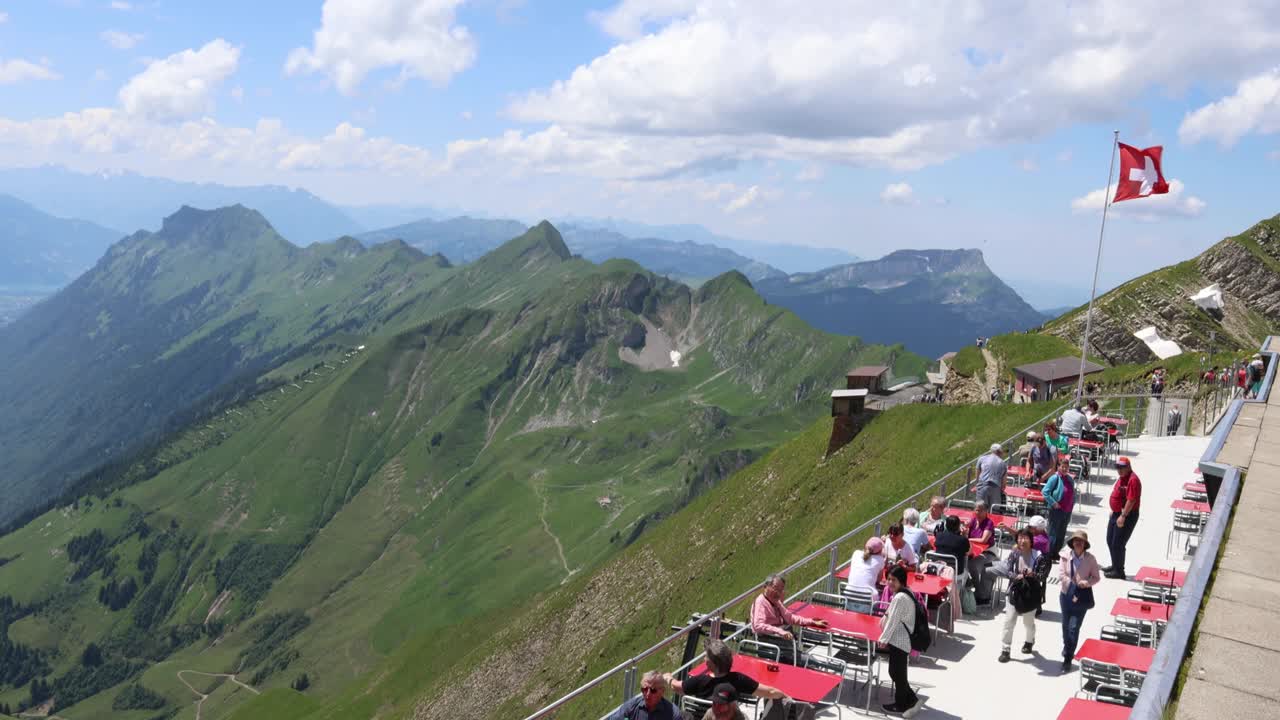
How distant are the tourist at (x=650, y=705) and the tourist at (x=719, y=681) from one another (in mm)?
410

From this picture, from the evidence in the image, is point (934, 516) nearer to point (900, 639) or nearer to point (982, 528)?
point (982, 528)

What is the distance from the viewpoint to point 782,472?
244 ft

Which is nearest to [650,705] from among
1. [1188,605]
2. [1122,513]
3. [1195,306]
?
[1188,605]

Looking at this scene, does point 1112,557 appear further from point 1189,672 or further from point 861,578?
point 1189,672

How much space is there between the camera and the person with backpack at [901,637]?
1567cm

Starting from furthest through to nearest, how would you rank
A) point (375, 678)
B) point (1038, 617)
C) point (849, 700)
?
point (375, 678)
point (1038, 617)
point (849, 700)

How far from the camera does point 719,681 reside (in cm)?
1276

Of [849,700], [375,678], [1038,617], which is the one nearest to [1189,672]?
[849,700]

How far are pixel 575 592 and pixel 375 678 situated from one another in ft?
201

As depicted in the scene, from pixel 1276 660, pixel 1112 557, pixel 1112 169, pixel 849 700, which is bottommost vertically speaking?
pixel 849 700

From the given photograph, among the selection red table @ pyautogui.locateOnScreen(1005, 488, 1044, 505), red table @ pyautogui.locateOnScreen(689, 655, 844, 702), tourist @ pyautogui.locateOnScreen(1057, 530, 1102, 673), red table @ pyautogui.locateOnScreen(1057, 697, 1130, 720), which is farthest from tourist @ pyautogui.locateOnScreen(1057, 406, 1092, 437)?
red table @ pyautogui.locateOnScreen(689, 655, 844, 702)

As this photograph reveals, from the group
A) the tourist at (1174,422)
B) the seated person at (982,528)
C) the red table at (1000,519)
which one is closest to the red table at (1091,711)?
the seated person at (982,528)

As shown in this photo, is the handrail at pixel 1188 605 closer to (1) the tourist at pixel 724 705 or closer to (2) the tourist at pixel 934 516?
(1) the tourist at pixel 724 705

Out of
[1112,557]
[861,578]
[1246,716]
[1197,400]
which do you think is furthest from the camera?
[1197,400]
